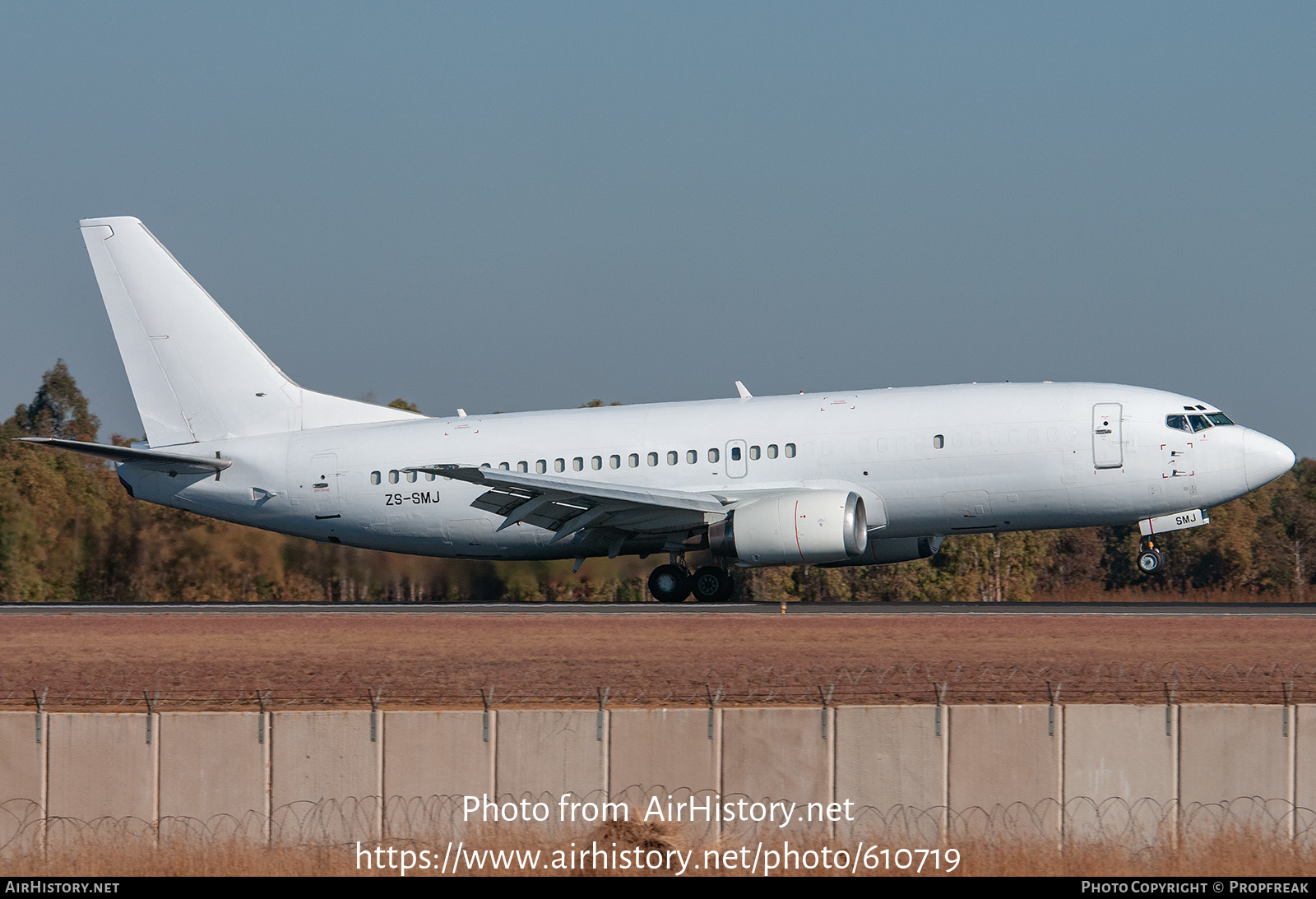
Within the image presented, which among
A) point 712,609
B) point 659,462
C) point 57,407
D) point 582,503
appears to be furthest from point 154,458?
point 57,407

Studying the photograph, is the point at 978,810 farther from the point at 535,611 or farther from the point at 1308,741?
the point at 535,611

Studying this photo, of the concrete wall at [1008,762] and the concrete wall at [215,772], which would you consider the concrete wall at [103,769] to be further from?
the concrete wall at [1008,762]

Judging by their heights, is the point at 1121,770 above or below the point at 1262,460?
below

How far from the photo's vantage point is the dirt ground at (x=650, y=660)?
17734mm

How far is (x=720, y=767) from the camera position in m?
13.9

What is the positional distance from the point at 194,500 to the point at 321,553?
338 centimetres

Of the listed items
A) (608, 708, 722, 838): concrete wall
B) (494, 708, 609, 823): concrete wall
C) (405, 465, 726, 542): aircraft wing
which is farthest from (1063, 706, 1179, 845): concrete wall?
(405, 465, 726, 542): aircraft wing

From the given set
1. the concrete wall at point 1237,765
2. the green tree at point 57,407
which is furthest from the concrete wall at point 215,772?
the green tree at point 57,407

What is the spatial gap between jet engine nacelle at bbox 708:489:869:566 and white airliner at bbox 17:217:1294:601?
0.14 feet

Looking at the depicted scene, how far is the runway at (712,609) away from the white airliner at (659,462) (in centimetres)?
122

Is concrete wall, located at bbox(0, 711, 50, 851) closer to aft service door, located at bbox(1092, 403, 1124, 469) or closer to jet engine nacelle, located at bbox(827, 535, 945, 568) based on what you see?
jet engine nacelle, located at bbox(827, 535, 945, 568)

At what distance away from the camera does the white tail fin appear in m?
36.4

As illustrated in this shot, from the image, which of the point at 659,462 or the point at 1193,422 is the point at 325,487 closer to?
the point at 659,462

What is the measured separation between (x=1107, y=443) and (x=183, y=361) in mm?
22064
